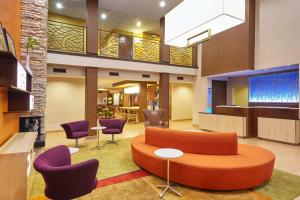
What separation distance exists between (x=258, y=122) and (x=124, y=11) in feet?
24.4

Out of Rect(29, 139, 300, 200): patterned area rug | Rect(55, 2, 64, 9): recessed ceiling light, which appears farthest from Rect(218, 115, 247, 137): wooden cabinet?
Rect(55, 2, 64, 9): recessed ceiling light

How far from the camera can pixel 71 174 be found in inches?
79.8

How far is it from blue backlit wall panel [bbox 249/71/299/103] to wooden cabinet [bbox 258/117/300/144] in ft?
4.77

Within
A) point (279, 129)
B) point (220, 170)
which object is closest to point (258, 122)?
point (279, 129)

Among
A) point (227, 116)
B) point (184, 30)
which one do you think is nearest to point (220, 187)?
point (184, 30)

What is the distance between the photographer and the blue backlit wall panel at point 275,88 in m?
7.03

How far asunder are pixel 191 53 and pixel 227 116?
428cm

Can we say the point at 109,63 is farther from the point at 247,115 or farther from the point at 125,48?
the point at 247,115

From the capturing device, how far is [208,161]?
308cm

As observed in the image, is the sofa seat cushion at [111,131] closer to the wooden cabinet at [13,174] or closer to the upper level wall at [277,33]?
the wooden cabinet at [13,174]

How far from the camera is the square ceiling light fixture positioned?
2.90 meters

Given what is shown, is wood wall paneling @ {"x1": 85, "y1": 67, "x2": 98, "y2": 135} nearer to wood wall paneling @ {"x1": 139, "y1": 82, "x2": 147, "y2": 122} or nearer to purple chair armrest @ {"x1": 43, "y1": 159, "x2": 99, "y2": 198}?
wood wall paneling @ {"x1": 139, "y1": 82, "x2": 147, "y2": 122}

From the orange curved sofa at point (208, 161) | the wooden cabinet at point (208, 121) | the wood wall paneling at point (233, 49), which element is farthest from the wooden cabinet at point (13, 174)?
the wood wall paneling at point (233, 49)

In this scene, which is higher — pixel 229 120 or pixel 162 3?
pixel 162 3
